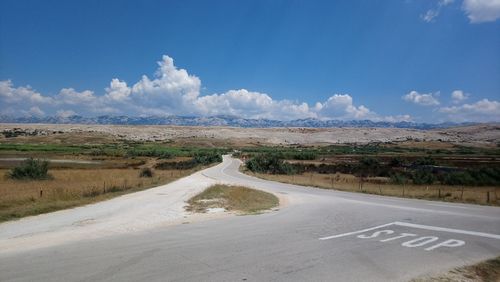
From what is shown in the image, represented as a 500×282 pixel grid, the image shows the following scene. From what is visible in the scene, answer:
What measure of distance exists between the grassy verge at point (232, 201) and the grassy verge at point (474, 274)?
459 inches

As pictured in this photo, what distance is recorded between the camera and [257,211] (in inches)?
823

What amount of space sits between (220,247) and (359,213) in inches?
416

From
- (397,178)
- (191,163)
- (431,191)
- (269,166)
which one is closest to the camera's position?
(431,191)

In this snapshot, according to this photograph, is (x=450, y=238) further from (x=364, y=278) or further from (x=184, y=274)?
(x=184, y=274)

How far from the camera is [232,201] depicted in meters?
24.1

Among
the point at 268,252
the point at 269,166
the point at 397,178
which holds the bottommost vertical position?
the point at 269,166

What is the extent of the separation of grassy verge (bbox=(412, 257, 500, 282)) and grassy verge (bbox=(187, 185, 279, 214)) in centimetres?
1165

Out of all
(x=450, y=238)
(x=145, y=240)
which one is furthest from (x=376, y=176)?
(x=145, y=240)

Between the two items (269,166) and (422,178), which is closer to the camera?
(422,178)

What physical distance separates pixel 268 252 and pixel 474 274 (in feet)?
16.7

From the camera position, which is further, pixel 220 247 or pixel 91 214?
pixel 91 214

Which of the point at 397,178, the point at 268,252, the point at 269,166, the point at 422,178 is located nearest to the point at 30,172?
the point at 269,166

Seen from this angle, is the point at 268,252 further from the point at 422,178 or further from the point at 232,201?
the point at 422,178

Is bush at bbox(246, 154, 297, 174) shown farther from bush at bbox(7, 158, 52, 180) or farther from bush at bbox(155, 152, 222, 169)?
bush at bbox(7, 158, 52, 180)
